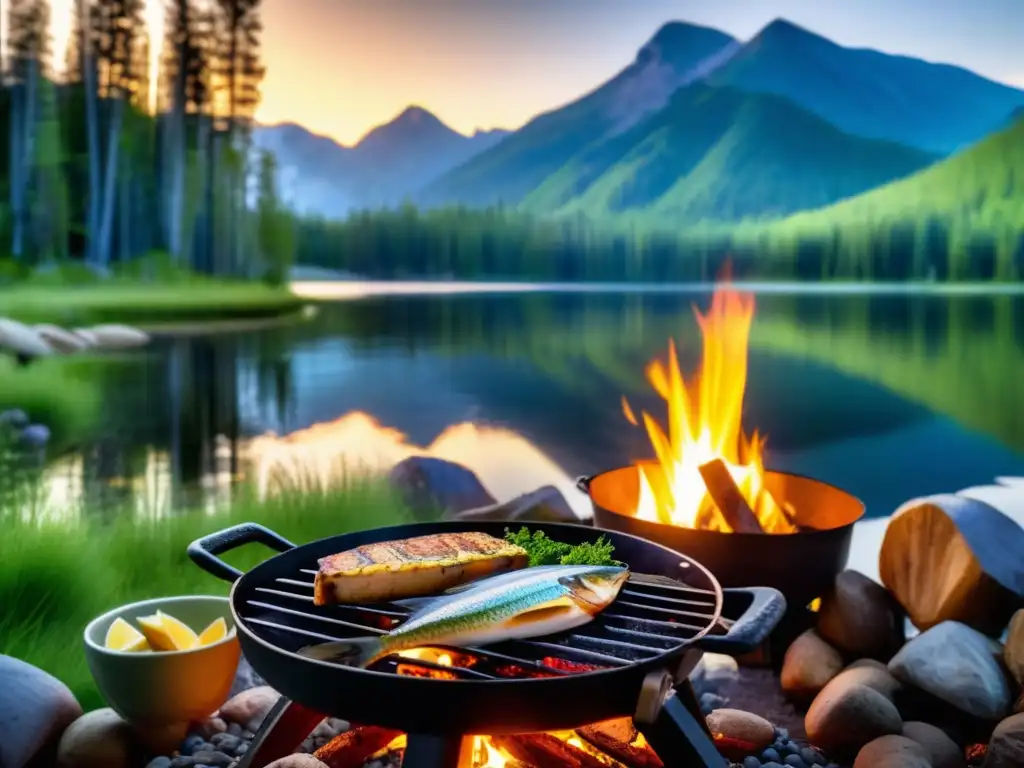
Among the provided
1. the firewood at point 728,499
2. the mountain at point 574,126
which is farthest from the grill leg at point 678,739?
the mountain at point 574,126

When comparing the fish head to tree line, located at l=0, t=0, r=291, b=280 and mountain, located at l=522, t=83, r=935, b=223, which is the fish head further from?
mountain, located at l=522, t=83, r=935, b=223

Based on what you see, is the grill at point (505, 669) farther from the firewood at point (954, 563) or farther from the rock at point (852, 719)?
the firewood at point (954, 563)

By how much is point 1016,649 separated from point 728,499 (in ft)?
2.52

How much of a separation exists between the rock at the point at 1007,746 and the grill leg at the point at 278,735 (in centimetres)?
139

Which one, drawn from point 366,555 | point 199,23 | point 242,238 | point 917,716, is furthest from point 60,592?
point 199,23

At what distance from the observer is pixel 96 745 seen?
190cm

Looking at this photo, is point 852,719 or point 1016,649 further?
point 1016,649

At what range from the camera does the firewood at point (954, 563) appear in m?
2.38

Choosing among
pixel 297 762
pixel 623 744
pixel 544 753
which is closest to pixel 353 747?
pixel 297 762

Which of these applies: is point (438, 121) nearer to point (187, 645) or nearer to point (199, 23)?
point (199, 23)

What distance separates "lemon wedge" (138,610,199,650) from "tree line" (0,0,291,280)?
3.36 m

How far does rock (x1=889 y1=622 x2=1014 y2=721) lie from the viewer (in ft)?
6.96

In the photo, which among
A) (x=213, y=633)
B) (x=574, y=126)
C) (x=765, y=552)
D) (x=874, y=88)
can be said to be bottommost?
(x=213, y=633)

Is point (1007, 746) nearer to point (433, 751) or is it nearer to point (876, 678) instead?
point (876, 678)
